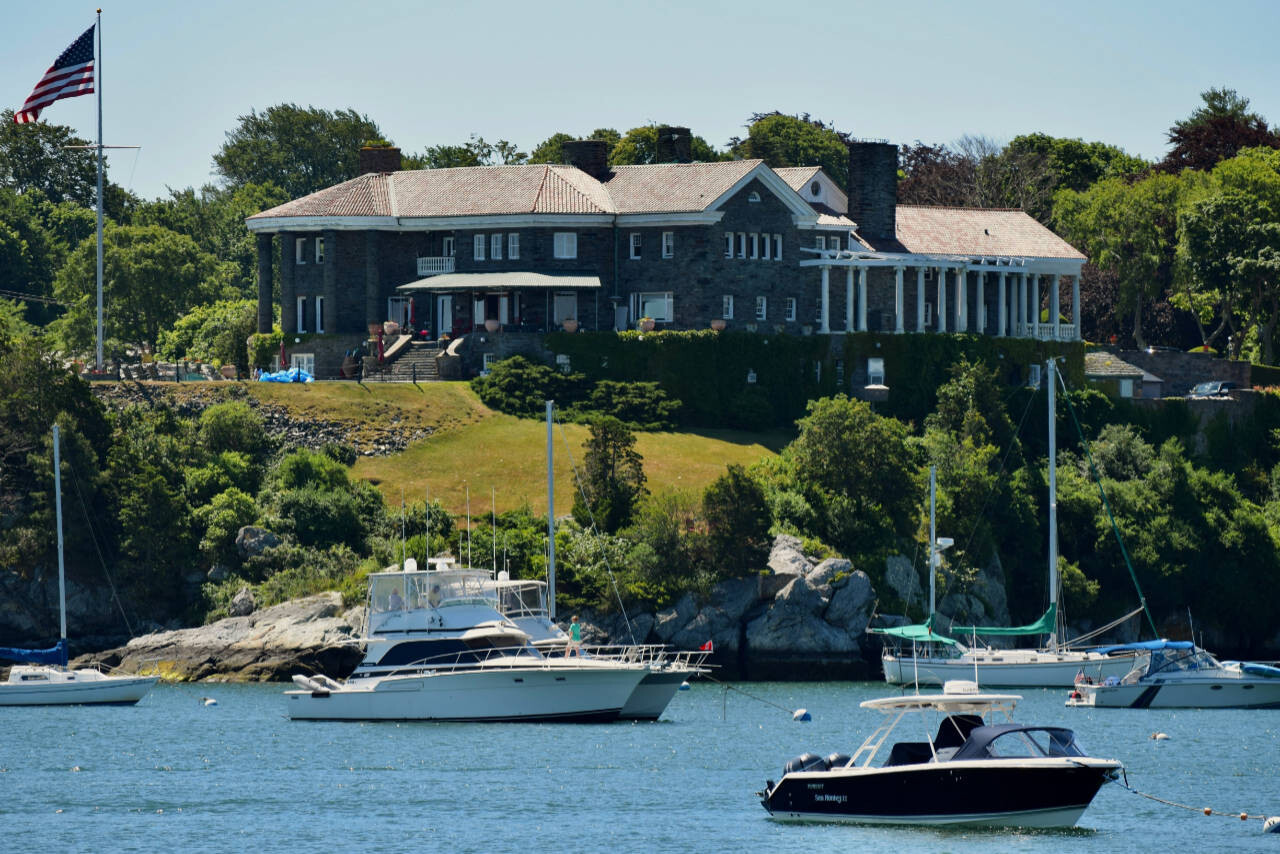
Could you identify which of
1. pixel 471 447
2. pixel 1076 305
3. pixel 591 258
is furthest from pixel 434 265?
pixel 1076 305

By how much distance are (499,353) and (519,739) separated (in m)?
38.1

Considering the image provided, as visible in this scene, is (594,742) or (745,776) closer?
(745,776)

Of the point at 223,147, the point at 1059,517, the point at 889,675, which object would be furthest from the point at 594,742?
the point at 223,147

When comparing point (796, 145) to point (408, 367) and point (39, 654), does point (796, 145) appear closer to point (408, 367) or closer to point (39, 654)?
point (408, 367)

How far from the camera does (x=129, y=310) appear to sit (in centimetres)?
11544

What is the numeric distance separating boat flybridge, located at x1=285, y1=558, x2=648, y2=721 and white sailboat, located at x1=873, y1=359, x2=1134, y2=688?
1661cm

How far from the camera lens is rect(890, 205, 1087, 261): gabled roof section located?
108 meters

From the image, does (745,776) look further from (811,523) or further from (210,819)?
(811,523)

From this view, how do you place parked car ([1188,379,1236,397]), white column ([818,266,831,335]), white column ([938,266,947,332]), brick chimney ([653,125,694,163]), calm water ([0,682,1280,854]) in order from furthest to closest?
brick chimney ([653,125,694,163]) < white column ([938,266,947,332]) < parked car ([1188,379,1236,397]) < white column ([818,266,831,335]) < calm water ([0,682,1280,854])

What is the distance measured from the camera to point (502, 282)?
9862 cm

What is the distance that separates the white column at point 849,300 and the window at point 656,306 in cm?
889

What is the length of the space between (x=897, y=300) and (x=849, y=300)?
7.67 feet

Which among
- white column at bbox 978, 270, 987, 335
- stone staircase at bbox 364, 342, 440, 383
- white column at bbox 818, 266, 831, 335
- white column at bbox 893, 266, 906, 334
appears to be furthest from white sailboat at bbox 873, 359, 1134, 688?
stone staircase at bbox 364, 342, 440, 383

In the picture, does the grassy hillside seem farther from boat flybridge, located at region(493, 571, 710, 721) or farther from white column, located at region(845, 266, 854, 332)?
boat flybridge, located at region(493, 571, 710, 721)
